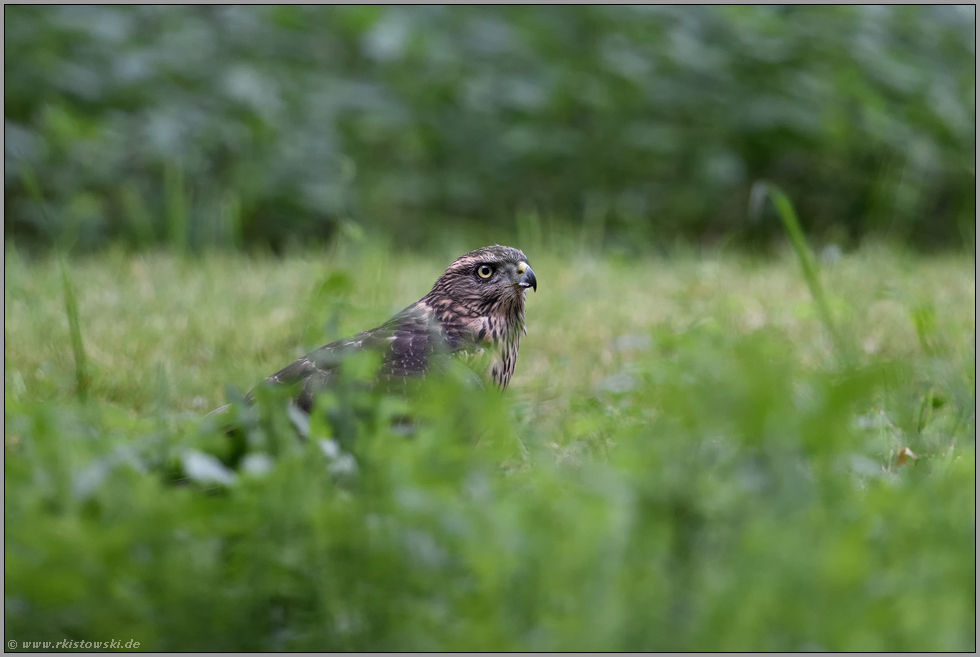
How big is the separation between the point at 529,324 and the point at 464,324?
1.43m

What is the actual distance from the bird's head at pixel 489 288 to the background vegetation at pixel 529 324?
0.37 m

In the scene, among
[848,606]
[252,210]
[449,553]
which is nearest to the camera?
[848,606]

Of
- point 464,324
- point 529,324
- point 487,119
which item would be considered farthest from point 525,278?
point 487,119

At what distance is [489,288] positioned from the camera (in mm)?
Result: 3789

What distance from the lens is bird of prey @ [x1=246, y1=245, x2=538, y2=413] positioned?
319 cm

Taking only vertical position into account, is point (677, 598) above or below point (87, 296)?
above

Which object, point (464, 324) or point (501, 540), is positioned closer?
point (501, 540)

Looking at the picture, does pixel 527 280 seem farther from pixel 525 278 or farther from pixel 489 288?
pixel 489 288

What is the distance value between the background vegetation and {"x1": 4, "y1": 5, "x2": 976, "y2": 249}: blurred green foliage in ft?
0.09

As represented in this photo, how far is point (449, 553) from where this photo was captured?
1.89m

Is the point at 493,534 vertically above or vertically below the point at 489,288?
above

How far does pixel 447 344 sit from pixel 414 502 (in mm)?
1609

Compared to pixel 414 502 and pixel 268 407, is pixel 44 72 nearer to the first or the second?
pixel 268 407

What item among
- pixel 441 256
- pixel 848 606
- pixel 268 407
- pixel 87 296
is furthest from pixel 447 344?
pixel 441 256
